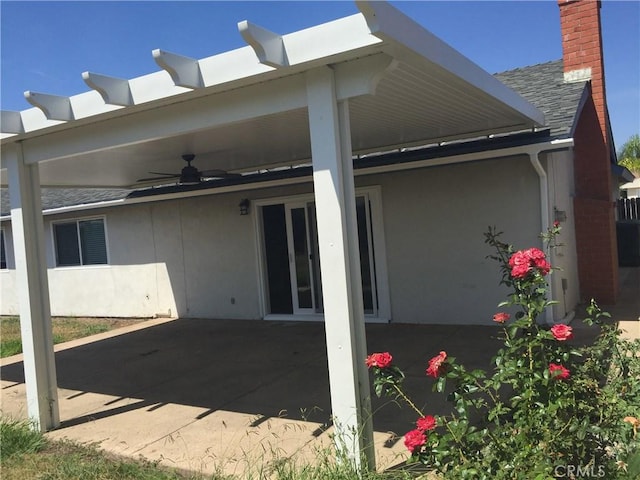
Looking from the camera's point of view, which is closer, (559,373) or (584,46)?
(559,373)

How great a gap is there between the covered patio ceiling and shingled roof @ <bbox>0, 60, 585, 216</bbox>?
38.7 inches

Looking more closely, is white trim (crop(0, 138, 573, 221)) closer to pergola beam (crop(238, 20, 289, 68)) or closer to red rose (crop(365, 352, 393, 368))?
pergola beam (crop(238, 20, 289, 68))

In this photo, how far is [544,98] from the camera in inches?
363

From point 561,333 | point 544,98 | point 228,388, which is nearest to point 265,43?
point 561,333

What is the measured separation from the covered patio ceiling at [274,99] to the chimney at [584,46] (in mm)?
3433

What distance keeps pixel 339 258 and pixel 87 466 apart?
2.63m

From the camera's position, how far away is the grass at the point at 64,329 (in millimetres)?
10133

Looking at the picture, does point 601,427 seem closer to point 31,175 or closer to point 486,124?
point 486,124

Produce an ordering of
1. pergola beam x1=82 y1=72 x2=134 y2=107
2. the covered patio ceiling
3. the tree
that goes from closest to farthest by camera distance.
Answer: the covered patio ceiling, pergola beam x1=82 y1=72 x2=134 y2=107, the tree

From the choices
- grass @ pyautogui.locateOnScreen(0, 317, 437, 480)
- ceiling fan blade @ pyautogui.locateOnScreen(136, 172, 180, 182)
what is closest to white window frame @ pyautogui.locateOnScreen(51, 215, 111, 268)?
ceiling fan blade @ pyautogui.locateOnScreen(136, 172, 180, 182)

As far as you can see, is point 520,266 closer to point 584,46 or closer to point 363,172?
point 363,172

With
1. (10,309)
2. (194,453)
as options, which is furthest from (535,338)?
(10,309)

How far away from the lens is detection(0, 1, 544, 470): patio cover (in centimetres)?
342

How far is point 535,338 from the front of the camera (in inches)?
117
